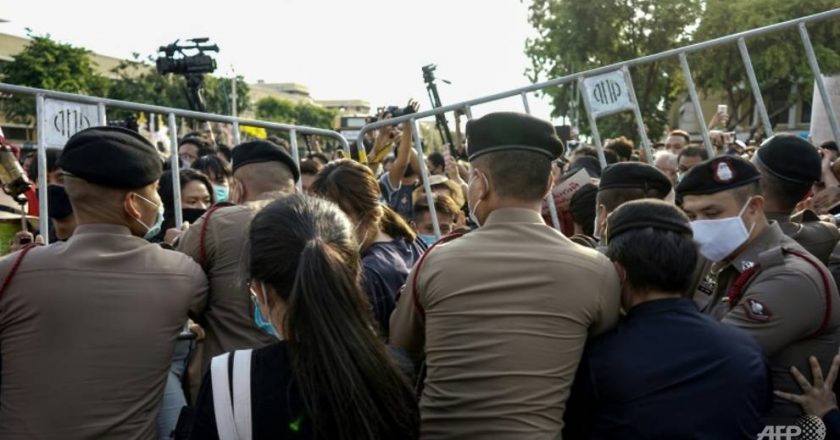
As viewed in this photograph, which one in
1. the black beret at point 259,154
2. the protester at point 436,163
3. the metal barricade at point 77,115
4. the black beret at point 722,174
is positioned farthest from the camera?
the protester at point 436,163

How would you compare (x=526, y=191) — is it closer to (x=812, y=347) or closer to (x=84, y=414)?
(x=812, y=347)

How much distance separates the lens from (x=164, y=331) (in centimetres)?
266

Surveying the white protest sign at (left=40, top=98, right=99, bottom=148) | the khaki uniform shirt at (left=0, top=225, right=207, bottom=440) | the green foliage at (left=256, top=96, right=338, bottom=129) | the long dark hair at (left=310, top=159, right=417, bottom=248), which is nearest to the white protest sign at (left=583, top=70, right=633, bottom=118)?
the long dark hair at (left=310, top=159, right=417, bottom=248)

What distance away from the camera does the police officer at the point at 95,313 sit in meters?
2.51

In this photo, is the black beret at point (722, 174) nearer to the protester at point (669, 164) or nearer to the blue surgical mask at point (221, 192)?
the blue surgical mask at point (221, 192)

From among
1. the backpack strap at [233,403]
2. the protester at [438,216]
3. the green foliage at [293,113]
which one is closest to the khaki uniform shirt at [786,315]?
the backpack strap at [233,403]

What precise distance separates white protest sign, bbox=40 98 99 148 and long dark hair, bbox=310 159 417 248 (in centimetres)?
112

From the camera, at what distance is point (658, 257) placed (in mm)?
2469

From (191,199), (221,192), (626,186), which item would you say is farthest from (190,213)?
(626,186)

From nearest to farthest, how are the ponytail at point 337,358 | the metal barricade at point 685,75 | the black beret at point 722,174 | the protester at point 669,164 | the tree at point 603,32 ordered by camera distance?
the ponytail at point 337,358
the black beret at point 722,174
the metal barricade at point 685,75
the protester at point 669,164
the tree at point 603,32

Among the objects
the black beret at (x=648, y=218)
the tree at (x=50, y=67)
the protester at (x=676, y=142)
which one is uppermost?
the tree at (x=50, y=67)

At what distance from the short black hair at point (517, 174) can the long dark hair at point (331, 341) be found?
2.21ft

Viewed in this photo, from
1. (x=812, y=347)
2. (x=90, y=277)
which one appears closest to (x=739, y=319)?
(x=812, y=347)

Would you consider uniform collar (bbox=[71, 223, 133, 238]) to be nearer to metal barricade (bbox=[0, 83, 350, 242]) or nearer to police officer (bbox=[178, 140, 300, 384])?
police officer (bbox=[178, 140, 300, 384])
